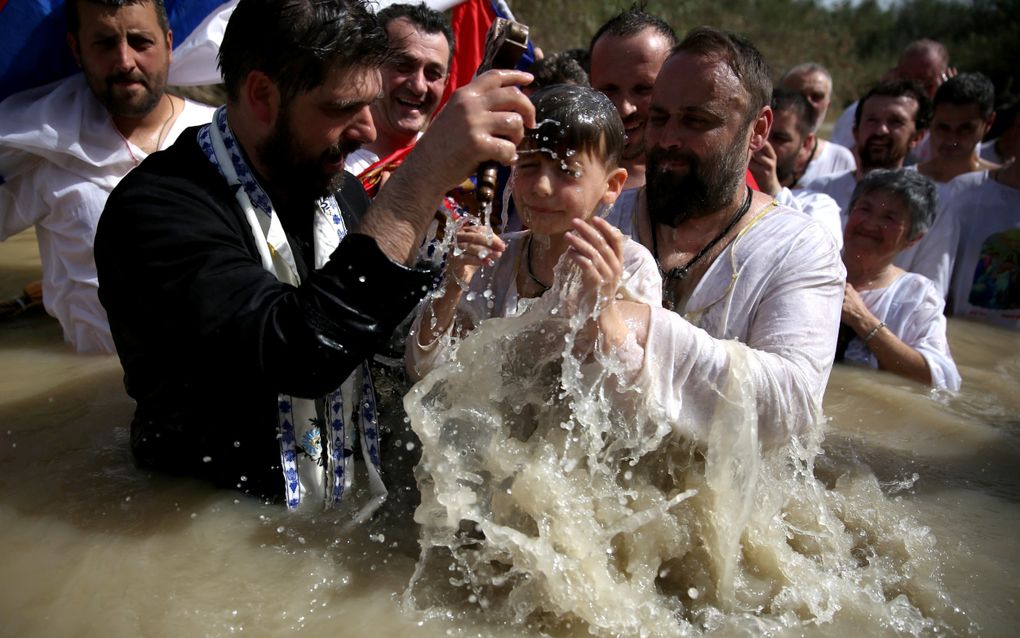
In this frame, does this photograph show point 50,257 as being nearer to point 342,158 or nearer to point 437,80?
point 437,80

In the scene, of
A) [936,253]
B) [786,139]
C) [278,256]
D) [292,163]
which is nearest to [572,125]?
[292,163]

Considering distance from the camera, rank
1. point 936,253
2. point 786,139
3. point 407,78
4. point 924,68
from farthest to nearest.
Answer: point 924,68, point 936,253, point 786,139, point 407,78

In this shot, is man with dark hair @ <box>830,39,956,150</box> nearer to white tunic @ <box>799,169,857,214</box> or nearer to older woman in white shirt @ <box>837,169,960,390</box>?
white tunic @ <box>799,169,857,214</box>

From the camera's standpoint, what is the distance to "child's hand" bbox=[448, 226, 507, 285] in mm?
2582

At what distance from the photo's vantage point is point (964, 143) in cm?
640

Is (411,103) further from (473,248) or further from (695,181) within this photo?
(473,248)

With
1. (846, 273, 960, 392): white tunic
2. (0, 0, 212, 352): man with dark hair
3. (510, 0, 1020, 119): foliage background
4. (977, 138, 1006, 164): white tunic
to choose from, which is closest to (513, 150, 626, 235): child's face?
(0, 0, 212, 352): man with dark hair

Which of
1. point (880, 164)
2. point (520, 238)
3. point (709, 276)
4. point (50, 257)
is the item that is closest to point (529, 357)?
point (520, 238)

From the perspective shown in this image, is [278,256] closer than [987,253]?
Yes

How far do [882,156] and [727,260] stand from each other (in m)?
3.90

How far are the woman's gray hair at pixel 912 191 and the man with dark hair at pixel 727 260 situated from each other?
201 cm

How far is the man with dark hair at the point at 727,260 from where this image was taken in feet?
8.54

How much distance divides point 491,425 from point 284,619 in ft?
2.64

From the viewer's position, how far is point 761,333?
112 inches
